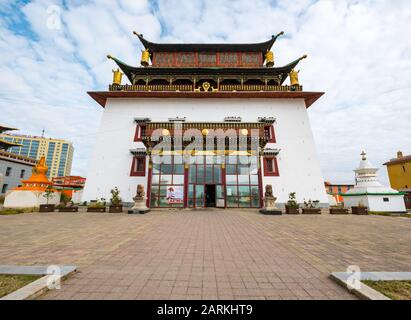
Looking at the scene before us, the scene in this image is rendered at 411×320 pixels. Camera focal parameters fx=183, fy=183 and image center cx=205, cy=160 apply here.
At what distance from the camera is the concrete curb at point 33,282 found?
7.85 ft

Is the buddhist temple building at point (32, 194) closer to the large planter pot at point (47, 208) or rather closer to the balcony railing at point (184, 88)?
the large planter pot at point (47, 208)

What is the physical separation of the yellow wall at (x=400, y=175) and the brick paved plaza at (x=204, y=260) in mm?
36995

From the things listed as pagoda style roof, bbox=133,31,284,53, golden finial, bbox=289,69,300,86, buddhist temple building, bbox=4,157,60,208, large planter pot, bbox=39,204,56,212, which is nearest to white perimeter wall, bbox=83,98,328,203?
golden finial, bbox=289,69,300,86

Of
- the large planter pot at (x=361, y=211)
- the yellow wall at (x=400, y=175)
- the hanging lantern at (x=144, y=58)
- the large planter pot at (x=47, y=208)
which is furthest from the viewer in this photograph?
the yellow wall at (x=400, y=175)

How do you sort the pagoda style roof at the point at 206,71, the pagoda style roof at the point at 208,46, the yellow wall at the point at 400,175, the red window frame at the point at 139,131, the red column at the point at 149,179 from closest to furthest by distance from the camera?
the red column at the point at 149,179
the red window frame at the point at 139,131
the pagoda style roof at the point at 206,71
the pagoda style roof at the point at 208,46
the yellow wall at the point at 400,175

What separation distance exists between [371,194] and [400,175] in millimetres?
26121

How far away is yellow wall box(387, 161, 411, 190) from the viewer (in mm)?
31319

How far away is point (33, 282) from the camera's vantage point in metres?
2.76

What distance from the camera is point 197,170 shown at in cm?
1720

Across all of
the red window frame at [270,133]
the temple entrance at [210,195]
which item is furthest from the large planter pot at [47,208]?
the red window frame at [270,133]

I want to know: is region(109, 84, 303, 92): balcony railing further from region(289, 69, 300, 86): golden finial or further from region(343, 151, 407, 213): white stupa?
region(343, 151, 407, 213): white stupa

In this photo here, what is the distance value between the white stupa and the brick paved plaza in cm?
1225

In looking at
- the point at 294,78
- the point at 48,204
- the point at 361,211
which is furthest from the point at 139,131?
the point at 361,211

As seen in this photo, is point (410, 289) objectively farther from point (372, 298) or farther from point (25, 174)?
point (25, 174)
